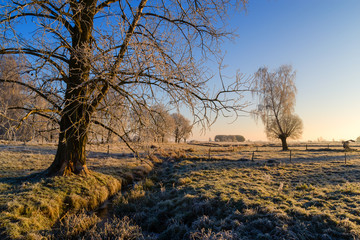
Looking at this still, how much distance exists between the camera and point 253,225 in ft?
15.2

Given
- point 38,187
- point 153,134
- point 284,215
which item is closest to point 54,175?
point 38,187

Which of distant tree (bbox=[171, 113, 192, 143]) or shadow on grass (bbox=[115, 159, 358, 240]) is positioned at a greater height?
distant tree (bbox=[171, 113, 192, 143])

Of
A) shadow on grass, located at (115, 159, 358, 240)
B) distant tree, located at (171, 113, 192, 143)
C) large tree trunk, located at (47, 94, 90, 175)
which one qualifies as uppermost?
distant tree, located at (171, 113, 192, 143)

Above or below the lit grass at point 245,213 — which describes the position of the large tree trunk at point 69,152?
above

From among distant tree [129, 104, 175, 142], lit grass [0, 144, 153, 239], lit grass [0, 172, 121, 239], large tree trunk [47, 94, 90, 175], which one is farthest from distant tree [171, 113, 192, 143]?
lit grass [0, 172, 121, 239]

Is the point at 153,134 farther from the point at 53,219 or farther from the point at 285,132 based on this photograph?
the point at 285,132

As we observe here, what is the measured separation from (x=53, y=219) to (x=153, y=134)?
3.39 metres

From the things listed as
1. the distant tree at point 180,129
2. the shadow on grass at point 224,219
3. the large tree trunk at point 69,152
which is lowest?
the shadow on grass at point 224,219

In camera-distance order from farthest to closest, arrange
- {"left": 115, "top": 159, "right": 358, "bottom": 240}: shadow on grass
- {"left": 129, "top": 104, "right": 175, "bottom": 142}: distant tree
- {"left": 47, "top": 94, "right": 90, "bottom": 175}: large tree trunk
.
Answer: {"left": 47, "top": 94, "right": 90, "bottom": 175}: large tree trunk, {"left": 129, "top": 104, "right": 175, "bottom": 142}: distant tree, {"left": 115, "top": 159, "right": 358, "bottom": 240}: shadow on grass

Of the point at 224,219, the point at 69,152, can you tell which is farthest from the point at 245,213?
the point at 69,152

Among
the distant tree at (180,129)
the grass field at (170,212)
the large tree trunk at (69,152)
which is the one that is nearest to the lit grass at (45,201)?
the grass field at (170,212)

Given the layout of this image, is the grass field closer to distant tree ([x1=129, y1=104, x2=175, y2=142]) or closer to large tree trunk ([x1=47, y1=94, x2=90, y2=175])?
large tree trunk ([x1=47, y1=94, x2=90, y2=175])

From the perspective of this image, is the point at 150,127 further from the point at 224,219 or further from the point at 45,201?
the point at 45,201

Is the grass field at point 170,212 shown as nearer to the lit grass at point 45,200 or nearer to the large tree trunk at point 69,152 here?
the lit grass at point 45,200
